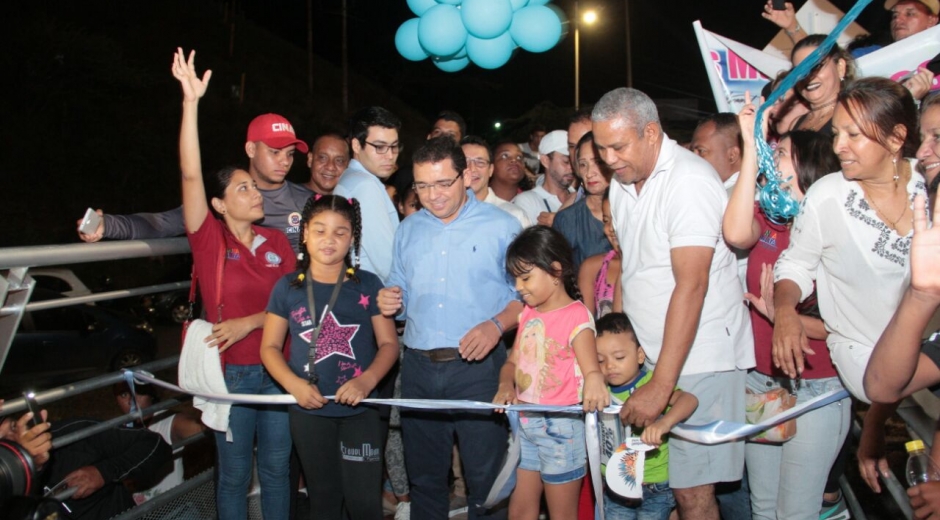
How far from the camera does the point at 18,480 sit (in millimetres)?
2207

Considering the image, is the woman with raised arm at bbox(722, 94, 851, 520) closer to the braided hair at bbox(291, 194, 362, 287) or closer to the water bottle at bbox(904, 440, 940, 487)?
the water bottle at bbox(904, 440, 940, 487)

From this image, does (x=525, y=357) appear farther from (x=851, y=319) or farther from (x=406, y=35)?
(x=406, y=35)

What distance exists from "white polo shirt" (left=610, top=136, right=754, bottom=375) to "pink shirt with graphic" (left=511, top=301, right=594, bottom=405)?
0.25 m

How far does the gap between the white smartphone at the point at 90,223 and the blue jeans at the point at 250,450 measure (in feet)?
2.96

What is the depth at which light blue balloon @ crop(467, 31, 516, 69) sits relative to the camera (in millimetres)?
6340

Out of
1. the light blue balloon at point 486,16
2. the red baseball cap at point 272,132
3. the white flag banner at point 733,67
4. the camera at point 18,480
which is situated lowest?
the camera at point 18,480

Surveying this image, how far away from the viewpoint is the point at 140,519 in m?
3.67

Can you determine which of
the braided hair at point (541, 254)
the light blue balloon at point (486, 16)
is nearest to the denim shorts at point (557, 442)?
the braided hair at point (541, 254)

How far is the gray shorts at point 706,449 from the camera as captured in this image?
301 centimetres

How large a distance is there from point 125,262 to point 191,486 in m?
13.0

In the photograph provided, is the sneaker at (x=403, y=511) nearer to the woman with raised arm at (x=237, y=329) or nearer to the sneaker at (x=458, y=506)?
the sneaker at (x=458, y=506)

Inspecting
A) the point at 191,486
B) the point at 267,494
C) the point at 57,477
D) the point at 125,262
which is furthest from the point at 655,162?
the point at 125,262

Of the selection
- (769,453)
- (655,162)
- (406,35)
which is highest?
(406,35)

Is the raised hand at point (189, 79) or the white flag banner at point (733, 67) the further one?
the white flag banner at point (733, 67)
